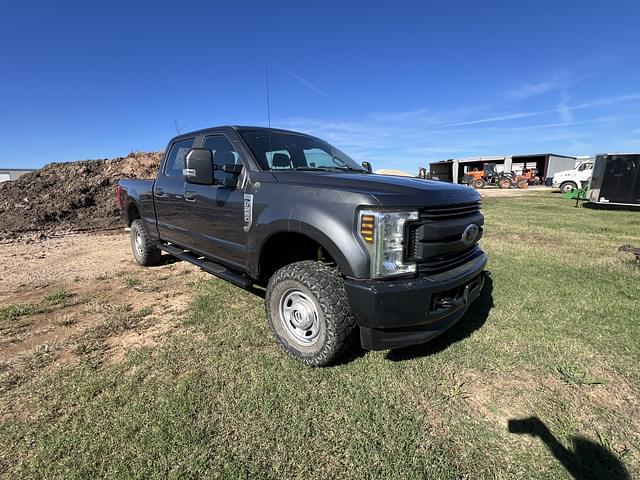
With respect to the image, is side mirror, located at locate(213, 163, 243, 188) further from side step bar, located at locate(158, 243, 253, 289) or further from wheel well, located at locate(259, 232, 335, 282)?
side step bar, located at locate(158, 243, 253, 289)

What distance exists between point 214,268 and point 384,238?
2155 mm

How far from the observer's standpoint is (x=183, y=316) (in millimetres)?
3504

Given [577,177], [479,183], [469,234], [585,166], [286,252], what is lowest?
[479,183]

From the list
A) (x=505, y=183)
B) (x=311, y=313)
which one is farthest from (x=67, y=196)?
(x=505, y=183)

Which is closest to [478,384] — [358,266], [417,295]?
[417,295]

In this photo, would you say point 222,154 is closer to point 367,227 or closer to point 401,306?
point 367,227

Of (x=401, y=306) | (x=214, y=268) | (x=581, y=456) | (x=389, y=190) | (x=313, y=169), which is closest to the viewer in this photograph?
(x=581, y=456)

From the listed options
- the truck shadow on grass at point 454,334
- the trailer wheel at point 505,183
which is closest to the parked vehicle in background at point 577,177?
the trailer wheel at point 505,183

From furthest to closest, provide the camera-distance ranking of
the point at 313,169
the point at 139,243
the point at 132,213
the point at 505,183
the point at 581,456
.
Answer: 1. the point at 505,183
2. the point at 132,213
3. the point at 139,243
4. the point at 313,169
5. the point at 581,456

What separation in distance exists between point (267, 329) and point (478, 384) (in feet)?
6.19

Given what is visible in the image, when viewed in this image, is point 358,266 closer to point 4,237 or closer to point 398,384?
point 398,384

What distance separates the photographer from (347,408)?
2.14 m

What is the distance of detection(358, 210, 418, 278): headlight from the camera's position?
2.10 metres

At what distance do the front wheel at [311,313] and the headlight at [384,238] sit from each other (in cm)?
38
